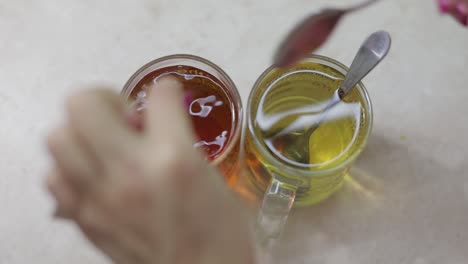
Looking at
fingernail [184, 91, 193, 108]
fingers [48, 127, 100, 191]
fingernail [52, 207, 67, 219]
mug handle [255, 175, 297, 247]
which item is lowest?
fingernail [52, 207, 67, 219]

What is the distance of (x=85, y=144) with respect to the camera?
0.27 meters

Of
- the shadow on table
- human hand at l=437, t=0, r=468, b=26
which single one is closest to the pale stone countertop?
the shadow on table

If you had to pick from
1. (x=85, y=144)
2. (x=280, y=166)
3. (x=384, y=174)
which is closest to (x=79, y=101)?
(x=85, y=144)

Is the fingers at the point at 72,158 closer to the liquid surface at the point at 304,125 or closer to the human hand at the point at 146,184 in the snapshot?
the human hand at the point at 146,184

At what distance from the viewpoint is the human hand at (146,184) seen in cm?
26

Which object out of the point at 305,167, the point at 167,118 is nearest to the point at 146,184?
the point at 167,118

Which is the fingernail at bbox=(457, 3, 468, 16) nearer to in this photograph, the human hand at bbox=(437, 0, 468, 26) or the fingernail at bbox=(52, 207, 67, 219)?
the human hand at bbox=(437, 0, 468, 26)

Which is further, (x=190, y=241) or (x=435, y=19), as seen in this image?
(x=435, y=19)

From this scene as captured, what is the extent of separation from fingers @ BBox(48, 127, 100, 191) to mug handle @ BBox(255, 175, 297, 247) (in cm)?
18

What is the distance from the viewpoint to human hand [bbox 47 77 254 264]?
261 millimetres

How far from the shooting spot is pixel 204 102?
45 centimetres

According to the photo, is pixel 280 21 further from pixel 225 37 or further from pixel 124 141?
pixel 124 141

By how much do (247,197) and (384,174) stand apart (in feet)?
0.38

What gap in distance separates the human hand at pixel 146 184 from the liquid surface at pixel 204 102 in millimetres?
159
